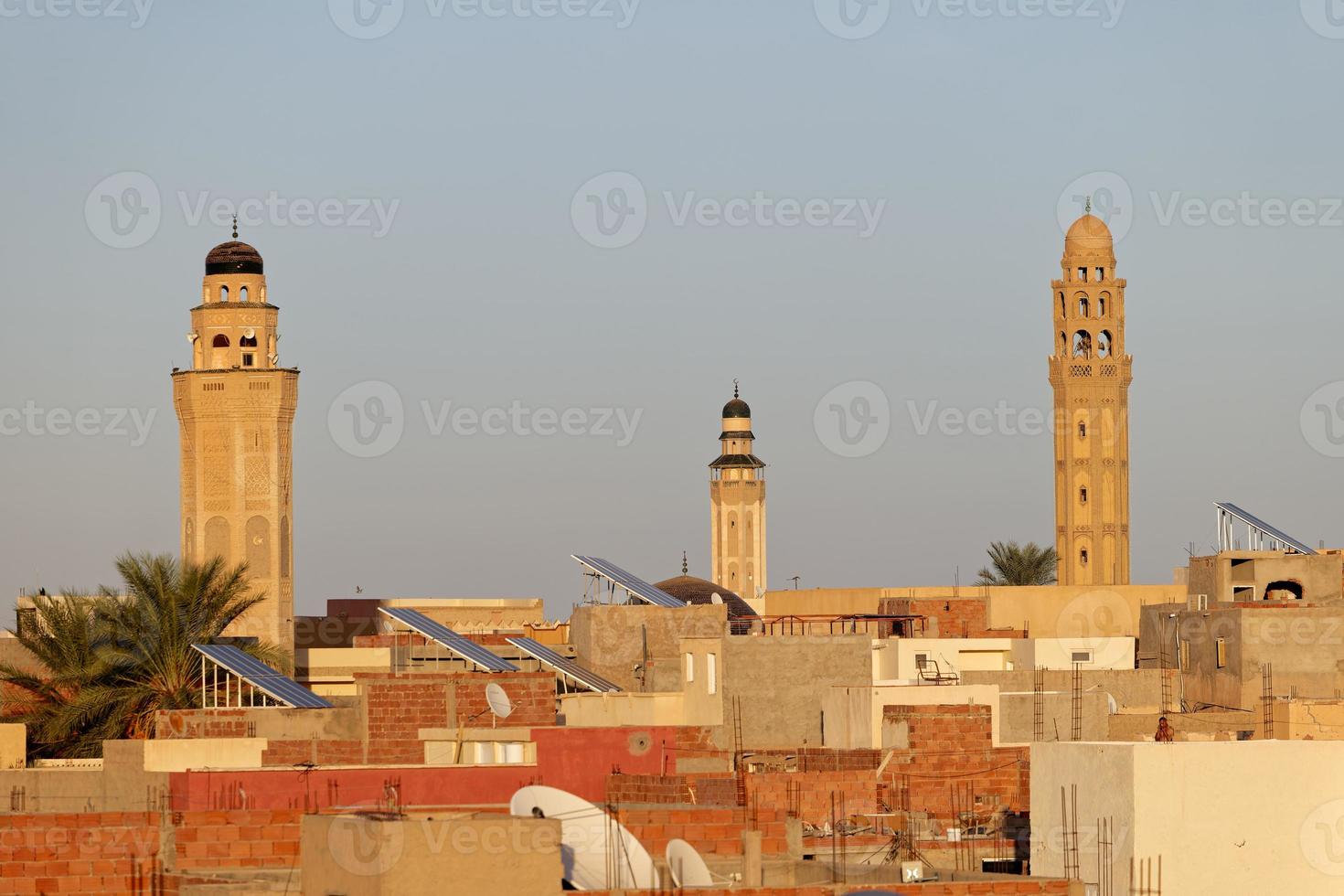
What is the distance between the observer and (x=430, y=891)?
15.1m

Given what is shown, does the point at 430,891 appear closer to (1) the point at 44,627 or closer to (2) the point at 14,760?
(2) the point at 14,760

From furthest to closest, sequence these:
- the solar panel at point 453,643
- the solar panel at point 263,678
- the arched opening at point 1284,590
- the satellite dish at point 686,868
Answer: the arched opening at point 1284,590, the solar panel at point 453,643, the solar panel at point 263,678, the satellite dish at point 686,868

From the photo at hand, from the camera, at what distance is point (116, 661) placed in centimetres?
4381

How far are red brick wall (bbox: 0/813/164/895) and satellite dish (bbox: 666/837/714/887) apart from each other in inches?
137

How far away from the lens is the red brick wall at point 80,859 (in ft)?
58.7

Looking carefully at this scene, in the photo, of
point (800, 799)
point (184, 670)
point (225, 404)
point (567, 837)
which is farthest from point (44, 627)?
point (567, 837)

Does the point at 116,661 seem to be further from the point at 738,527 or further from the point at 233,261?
the point at 738,527

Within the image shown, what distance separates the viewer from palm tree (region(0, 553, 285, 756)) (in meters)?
42.4

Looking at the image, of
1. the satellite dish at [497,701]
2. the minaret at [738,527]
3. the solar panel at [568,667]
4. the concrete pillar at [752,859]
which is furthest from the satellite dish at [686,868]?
the minaret at [738,527]

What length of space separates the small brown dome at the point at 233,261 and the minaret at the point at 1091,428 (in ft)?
92.2

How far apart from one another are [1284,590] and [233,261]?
35.2m

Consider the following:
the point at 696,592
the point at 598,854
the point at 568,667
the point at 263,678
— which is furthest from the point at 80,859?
the point at 696,592

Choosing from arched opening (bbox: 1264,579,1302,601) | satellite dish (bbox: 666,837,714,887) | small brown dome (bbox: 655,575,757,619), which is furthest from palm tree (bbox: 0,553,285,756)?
small brown dome (bbox: 655,575,757,619)

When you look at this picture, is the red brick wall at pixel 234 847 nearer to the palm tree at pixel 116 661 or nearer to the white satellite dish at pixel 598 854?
the white satellite dish at pixel 598 854
